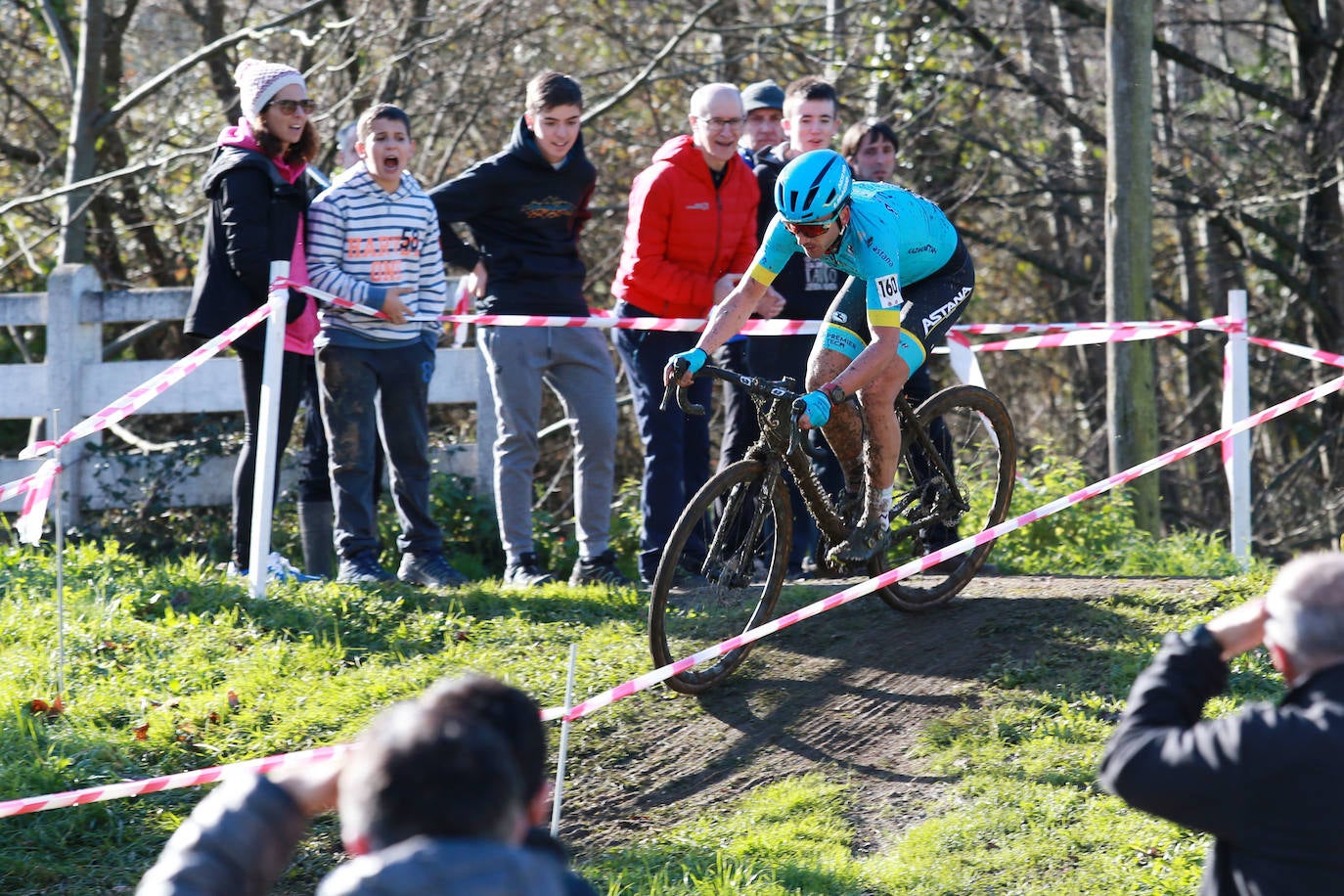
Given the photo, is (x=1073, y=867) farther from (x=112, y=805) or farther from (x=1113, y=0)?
(x=1113, y=0)

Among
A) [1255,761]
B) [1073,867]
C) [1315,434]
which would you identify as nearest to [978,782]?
[1073,867]

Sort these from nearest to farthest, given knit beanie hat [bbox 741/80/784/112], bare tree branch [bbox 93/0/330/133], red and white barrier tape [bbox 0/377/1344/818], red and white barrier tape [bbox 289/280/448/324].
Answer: red and white barrier tape [bbox 0/377/1344/818]
red and white barrier tape [bbox 289/280/448/324]
knit beanie hat [bbox 741/80/784/112]
bare tree branch [bbox 93/0/330/133]

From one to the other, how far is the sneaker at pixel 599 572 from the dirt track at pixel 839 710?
0.98m

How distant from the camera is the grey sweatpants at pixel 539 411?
24.2 ft

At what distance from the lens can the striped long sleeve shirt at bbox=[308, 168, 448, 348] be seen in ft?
23.4

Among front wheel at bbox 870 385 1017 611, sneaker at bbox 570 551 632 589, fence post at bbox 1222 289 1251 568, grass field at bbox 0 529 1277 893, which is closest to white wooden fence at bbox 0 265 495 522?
grass field at bbox 0 529 1277 893

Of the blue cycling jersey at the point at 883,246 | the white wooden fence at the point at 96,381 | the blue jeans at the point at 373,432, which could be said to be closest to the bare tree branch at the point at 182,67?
the white wooden fence at the point at 96,381

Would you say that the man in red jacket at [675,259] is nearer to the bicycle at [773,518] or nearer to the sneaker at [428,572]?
the bicycle at [773,518]

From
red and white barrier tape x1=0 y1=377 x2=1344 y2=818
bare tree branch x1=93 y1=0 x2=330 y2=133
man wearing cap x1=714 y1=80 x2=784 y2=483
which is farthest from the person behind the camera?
bare tree branch x1=93 y1=0 x2=330 y2=133

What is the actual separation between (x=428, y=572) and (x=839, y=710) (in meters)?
2.50

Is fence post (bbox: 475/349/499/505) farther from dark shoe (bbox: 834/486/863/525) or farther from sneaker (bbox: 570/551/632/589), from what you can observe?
dark shoe (bbox: 834/486/863/525)

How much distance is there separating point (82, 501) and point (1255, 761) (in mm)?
7881

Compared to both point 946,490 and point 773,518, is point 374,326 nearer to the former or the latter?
point 773,518

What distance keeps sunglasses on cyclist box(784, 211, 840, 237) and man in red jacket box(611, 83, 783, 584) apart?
5.39 ft
